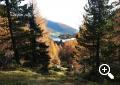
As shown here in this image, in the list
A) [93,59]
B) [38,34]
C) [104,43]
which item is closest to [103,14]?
[104,43]

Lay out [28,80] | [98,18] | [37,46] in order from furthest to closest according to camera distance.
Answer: [37,46]
[98,18]
[28,80]

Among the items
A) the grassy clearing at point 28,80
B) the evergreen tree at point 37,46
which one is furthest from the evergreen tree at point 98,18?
the grassy clearing at point 28,80

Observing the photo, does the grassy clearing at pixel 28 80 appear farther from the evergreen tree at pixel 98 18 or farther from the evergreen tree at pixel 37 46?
the evergreen tree at pixel 37 46

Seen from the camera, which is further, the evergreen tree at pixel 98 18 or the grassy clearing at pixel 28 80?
the evergreen tree at pixel 98 18

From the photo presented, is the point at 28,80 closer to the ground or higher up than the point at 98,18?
closer to the ground

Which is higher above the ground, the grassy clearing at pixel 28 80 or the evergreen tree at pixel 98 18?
the evergreen tree at pixel 98 18

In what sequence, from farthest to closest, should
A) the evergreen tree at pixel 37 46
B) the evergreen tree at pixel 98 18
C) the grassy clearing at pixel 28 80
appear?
the evergreen tree at pixel 37 46 → the evergreen tree at pixel 98 18 → the grassy clearing at pixel 28 80

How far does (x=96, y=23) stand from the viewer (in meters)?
40.2

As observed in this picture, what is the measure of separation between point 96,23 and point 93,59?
5.56 m

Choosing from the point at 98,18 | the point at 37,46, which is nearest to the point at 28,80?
the point at 98,18

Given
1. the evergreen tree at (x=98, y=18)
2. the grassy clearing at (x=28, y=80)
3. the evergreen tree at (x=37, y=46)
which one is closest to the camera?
the grassy clearing at (x=28, y=80)

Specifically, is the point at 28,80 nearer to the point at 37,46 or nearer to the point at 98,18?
the point at 98,18

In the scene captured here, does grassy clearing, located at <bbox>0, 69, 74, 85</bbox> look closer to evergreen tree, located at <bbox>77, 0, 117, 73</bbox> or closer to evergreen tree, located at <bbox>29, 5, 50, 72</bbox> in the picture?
evergreen tree, located at <bbox>77, 0, 117, 73</bbox>

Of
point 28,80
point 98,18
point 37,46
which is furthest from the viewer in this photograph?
point 37,46
